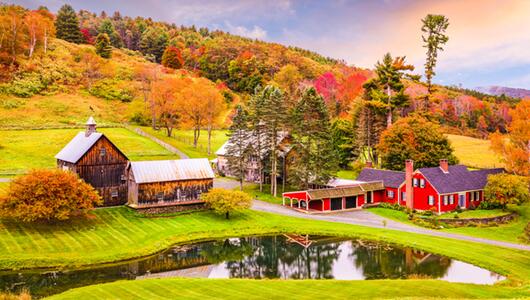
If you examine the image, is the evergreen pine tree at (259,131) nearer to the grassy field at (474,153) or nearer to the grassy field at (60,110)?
the grassy field at (474,153)

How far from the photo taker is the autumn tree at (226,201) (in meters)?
47.5

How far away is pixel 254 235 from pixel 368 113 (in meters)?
36.4

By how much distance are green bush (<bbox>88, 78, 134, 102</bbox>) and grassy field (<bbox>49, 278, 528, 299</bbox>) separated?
75.8m

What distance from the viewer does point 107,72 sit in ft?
358

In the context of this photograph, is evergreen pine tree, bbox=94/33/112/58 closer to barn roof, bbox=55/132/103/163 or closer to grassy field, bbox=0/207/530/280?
barn roof, bbox=55/132/103/163

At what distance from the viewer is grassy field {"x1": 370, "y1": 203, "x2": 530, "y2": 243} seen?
45375mm

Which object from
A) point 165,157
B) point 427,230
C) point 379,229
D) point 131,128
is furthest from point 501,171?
point 131,128

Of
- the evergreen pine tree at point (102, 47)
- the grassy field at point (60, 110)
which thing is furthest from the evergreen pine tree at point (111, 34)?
the grassy field at point (60, 110)

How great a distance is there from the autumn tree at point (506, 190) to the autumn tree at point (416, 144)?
8.69 metres

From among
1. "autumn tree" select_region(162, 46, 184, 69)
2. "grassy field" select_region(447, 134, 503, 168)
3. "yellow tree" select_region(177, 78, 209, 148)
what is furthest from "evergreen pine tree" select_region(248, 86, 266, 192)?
"autumn tree" select_region(162, 46, 184, 69)

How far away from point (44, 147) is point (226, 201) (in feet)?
113

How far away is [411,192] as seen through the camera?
2200 inches

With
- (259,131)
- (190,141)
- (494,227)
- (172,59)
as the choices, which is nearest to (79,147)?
(259,131)

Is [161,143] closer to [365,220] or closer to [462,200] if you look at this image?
[365,220]
